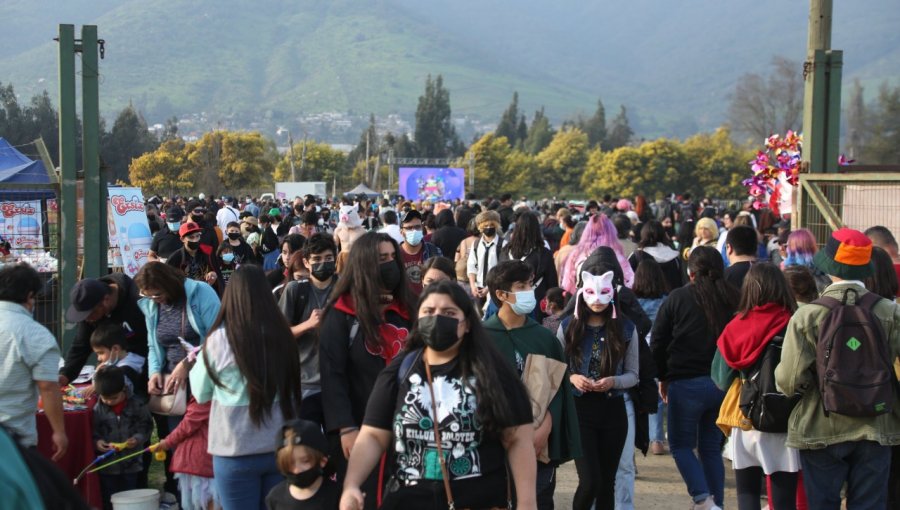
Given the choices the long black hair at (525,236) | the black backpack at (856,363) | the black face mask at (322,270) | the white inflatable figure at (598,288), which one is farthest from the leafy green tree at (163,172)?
the black backpack at (856,363)

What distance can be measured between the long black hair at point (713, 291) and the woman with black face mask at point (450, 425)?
3066mm

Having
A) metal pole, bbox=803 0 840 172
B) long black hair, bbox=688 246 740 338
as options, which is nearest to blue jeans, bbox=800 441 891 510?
long black hair, bbox=688 246 740 338

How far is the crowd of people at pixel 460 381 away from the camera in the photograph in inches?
150

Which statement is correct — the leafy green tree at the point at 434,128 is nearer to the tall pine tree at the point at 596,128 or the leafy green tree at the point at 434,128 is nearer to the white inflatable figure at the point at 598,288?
the tall pine tree at the point at 596,128

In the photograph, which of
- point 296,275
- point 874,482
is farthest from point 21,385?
point 874,482

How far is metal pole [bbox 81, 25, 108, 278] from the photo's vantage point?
9.13 meters

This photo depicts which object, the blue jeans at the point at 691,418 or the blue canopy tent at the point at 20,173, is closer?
the blue jeans at the point at 691,418

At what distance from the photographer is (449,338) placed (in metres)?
3.75

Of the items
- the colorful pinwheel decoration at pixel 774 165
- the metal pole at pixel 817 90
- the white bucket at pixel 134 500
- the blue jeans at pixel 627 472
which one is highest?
the metal pole at pixel 817 90

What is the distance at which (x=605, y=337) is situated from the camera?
5926 millimetres

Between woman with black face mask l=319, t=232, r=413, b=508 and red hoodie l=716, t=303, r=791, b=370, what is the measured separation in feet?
6.74

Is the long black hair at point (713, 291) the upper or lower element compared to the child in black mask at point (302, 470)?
upper

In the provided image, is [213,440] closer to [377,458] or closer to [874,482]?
[377,458]

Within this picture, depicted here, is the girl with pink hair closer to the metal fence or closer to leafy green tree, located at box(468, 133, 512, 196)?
the metal fence
